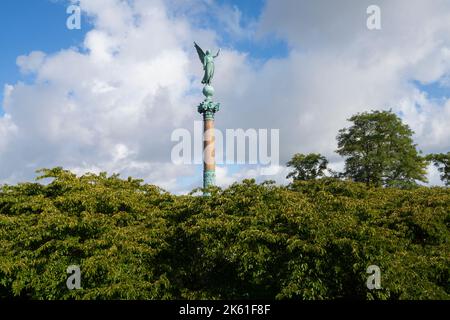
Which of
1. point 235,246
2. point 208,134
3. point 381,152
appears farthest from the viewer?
point 381,152

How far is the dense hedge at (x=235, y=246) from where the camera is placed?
1288cm

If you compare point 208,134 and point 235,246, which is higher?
point 208,134

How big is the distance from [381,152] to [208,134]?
736 inches

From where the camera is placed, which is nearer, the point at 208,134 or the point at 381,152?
the point at 208,134

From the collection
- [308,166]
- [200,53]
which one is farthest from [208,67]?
[308,166]

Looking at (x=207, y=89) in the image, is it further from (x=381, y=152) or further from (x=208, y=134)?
(x=381, y=152)

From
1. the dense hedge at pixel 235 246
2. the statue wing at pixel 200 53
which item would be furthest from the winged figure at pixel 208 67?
the dense hedge at pixel 235 246

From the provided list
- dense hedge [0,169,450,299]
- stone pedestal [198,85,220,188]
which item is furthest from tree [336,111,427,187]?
dense hedge [0,169,450,299]

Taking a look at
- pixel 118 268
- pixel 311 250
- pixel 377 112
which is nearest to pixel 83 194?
pixel 118 268

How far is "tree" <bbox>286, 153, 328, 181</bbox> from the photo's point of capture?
4459 cm

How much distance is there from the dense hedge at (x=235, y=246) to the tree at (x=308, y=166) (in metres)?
25.5

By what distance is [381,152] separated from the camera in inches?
1612

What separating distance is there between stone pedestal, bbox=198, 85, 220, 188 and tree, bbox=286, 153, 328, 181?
53.5ft
